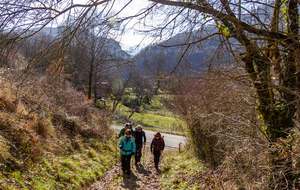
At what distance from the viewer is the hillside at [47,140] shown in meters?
4.79

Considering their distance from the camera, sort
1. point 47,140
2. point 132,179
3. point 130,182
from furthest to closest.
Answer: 1. point 132,179
2. point 130,182
3. point 47,140

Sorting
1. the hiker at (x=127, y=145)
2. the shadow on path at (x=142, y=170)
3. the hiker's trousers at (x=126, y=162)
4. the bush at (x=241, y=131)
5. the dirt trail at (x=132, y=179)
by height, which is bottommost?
the shadow on path at (x=142, y=170)

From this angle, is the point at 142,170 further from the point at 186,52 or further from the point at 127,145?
the point at 186,52

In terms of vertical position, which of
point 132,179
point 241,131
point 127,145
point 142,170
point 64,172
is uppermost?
point 241,131

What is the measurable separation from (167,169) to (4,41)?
7.93m

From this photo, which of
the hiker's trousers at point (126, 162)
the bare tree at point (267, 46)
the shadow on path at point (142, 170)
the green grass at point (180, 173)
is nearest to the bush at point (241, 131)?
the bare tree at point (267, 46)

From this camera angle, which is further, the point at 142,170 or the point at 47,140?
the point at 142,170

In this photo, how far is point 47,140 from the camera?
6.71 meters

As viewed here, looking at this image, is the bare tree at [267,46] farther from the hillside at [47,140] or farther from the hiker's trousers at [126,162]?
the hiker's trousers at [126,162]

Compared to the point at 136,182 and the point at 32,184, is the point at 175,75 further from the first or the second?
the point at 136,182

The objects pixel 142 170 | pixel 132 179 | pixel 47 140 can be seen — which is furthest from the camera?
pixel 142 170

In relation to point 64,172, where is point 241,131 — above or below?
above

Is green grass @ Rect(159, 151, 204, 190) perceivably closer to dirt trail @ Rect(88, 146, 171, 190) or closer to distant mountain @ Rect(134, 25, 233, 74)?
dirt trail @ Rect(88, 146, 171, 190)

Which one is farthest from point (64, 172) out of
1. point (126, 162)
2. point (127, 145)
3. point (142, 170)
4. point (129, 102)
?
point (129, 102)
